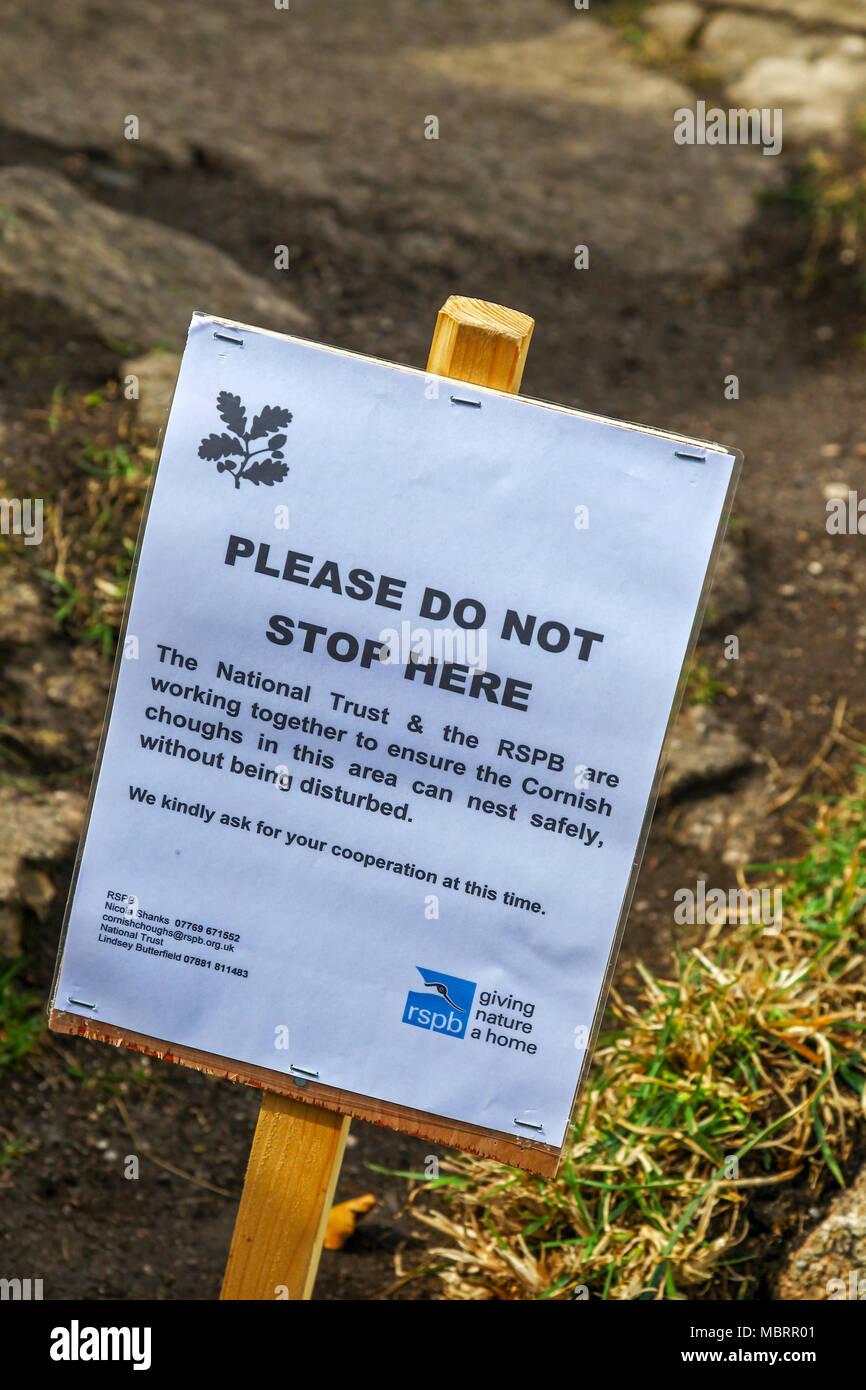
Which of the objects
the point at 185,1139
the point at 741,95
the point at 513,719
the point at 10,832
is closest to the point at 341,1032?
the point at 513,719

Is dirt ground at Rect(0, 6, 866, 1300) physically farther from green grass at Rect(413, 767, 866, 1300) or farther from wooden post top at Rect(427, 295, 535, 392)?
wooden post top at Rect(427, 295, 535, 392)

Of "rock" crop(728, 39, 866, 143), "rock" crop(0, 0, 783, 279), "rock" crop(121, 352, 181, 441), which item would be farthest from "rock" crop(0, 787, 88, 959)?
"rock" crop(728, 39, 866, 143)

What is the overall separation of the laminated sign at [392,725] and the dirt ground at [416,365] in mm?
196

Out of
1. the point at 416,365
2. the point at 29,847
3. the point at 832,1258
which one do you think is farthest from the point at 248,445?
the point at 416,365

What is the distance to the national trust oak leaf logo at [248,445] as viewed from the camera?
1.45 meters

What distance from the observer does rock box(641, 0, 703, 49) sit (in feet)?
18.1

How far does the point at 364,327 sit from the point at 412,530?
2632 mm

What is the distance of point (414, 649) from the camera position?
146 cm

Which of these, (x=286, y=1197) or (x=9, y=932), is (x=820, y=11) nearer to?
(x=9, y=932)

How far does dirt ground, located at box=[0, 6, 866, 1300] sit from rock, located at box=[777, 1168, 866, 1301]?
8cm

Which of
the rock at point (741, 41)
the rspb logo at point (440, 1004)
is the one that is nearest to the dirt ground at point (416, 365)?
the rspb logo at point (440, 1004)

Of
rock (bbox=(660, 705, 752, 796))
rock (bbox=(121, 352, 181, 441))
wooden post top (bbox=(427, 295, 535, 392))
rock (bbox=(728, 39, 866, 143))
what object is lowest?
rock (bbox=(660, 705, 752, 796))

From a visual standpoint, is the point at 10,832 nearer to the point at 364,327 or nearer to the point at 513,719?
the point at 513,719

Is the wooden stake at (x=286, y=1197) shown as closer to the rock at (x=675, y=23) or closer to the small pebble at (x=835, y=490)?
the small pebble at (x=835, y=490)
